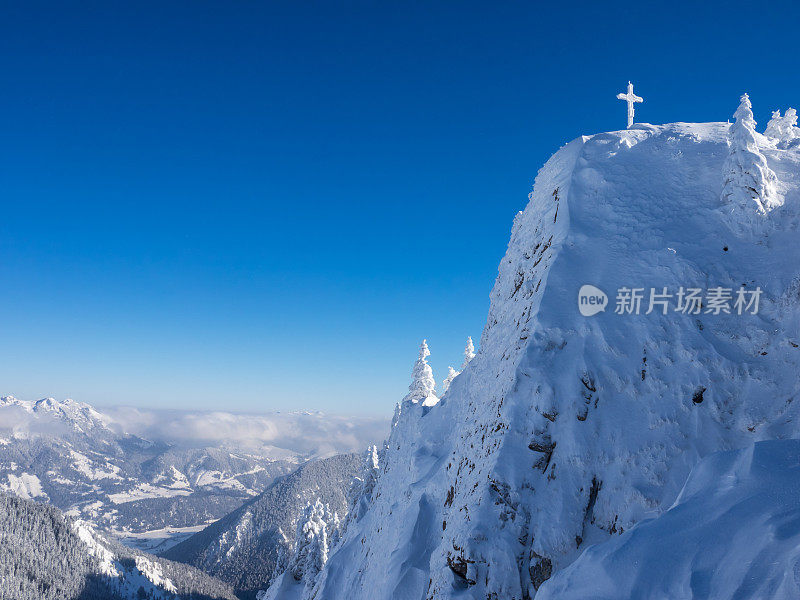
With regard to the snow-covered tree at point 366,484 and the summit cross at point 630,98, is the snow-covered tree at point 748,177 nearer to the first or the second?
the summit cross at point 630,98

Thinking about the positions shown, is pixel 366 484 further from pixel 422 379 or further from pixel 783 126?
pixel 783 126

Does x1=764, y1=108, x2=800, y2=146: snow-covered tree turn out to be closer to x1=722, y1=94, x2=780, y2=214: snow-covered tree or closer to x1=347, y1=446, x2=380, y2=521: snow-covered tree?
x1=722, y1=94, x2=780, y2=214: snow-covered tree

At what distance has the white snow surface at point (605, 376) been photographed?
12078 millimetres

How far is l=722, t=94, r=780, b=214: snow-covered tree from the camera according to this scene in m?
16.3

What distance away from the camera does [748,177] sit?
1645cm

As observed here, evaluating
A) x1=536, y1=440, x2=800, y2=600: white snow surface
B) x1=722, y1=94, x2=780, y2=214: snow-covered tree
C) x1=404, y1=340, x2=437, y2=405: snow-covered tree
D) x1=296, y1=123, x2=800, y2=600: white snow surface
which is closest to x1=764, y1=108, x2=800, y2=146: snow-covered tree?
x1=296, y1=123, x2=800, y2=600: white snow surface

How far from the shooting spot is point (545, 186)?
21.7 metres

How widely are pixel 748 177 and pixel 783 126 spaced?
14724mm

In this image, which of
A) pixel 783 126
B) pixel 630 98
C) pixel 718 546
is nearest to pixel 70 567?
pixel 718 546

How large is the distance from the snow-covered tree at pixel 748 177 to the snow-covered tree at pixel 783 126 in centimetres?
1109

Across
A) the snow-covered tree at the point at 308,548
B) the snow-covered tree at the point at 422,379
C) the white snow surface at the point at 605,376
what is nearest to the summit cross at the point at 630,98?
the white snow surface at the point at 605,376

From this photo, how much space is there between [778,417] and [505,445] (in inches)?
324

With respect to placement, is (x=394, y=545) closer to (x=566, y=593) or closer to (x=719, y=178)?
(x=566, y=593)

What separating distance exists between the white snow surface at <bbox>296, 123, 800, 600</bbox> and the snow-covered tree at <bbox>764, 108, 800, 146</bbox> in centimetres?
664
